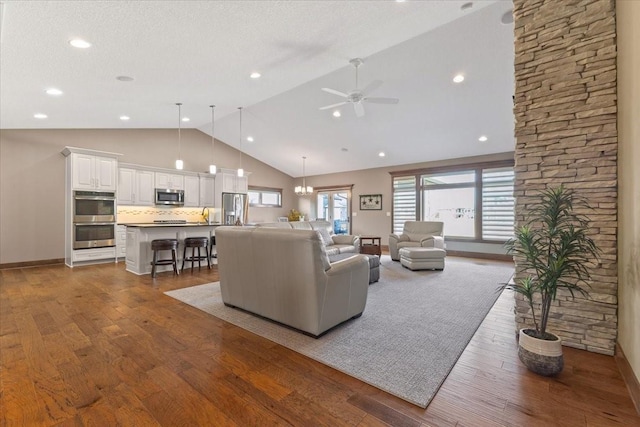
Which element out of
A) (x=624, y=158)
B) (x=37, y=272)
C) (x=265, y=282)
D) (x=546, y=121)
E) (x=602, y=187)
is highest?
(x=546, y=121)

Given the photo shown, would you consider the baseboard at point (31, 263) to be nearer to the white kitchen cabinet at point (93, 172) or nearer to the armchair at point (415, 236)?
the white kitchen cabinet at point (93, 172)

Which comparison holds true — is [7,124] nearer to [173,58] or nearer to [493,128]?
[173,58]

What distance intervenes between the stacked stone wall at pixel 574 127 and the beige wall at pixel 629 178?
0.08 metres

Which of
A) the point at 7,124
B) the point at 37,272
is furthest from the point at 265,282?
the point at 7,124

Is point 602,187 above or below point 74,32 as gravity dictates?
below

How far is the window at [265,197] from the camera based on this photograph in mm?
10193

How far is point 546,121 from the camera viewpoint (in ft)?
8.16

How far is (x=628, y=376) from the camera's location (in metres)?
1.84

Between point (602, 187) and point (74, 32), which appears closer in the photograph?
point (602, 187)

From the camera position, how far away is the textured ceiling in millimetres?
2682

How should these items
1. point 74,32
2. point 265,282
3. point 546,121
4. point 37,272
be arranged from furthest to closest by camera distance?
point 37,272 → point 265,282 → point 74,32 → point 546,121

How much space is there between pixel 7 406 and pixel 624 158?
436 centimetres

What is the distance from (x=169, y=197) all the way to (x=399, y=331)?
7.21m

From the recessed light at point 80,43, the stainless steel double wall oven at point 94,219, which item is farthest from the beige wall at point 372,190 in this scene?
the recessed light at point 80,43
